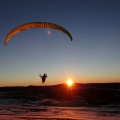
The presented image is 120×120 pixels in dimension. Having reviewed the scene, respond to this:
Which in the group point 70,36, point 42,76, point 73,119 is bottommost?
point 73,119

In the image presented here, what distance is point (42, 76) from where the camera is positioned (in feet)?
89.5

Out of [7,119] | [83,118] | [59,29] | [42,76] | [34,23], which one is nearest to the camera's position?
[7,119]

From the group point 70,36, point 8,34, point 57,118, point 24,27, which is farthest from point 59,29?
point 57,118

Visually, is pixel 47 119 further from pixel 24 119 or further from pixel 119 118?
pixel 119 118

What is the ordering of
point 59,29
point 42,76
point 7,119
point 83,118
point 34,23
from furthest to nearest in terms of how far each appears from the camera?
point 42,76 < point 59,29 < point 34,23 < point 83,118 < point 7,119

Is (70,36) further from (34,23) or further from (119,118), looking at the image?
(119,118)

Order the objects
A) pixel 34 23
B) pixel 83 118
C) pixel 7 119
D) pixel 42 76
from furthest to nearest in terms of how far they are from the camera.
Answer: pixel 42 76
pixel 34 23
pixel 83 118
pixel 7 119

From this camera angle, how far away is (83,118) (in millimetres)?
19391

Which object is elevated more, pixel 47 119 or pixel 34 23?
pixel 34 23

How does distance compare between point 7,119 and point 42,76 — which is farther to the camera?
point 42,76

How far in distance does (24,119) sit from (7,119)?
4.01 feet

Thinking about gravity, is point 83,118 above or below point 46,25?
below

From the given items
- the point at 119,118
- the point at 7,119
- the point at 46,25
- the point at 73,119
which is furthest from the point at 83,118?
the point at 46,25

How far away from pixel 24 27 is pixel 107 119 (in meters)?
11.0
